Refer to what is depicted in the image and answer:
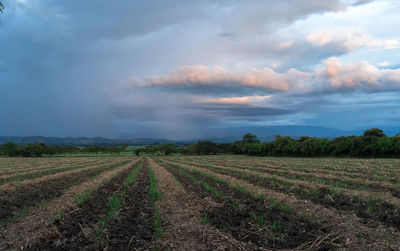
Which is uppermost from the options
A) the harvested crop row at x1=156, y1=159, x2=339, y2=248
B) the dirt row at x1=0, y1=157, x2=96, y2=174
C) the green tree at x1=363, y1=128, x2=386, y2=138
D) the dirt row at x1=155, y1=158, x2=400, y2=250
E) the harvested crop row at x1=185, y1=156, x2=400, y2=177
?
the green tree at x1=363, y1=128, x2=386, y2=138

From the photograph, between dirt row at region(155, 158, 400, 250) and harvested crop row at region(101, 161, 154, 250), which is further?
harvested crop row at region(101, 161, 154, 250)

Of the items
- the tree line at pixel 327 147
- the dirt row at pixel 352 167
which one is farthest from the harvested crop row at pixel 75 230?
the tree line at pixel 327 147

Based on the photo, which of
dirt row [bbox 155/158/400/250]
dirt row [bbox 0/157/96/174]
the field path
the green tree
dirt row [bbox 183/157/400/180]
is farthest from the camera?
the green tree

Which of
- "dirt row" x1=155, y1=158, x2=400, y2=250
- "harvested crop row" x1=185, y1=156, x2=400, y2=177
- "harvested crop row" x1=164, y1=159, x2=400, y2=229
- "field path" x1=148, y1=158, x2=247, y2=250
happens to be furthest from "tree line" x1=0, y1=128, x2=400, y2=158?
"field path" x1=148, y1=158, x2=247, y2=250

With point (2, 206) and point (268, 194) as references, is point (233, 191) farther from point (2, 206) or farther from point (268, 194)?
point (2, 206)

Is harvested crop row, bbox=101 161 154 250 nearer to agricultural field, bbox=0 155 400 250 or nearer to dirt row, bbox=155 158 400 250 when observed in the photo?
agricultural field, bbox=0 155 400 250

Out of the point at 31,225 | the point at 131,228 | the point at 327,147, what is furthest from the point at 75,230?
the point at 327,147

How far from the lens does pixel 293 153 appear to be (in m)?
96.8

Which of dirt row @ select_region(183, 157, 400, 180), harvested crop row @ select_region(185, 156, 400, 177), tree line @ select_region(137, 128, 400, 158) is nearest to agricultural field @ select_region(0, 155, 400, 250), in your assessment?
dirt row @ select_region(183, 157, 400, 180)

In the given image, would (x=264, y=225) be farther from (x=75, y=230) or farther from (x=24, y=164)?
(x=24, y=164)

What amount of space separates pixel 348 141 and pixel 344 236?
3115 inches

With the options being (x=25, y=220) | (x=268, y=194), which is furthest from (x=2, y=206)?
(x=268, y=194)

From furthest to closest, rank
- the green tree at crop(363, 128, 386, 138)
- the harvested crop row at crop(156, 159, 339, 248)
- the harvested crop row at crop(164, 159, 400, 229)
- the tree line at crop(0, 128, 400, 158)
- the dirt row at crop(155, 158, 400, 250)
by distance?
the green tree at crop(363, 128, 386, 138) → the tree line at crop(0, 128, 400, 158) → the harvested crop row at crop(164, 159, 400, 229) → the harvested crop row at crop(156, 159, 339, 248) → the dirt row at crop(155, 158, 400, 250)

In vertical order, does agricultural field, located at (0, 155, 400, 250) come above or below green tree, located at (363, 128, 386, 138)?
below
